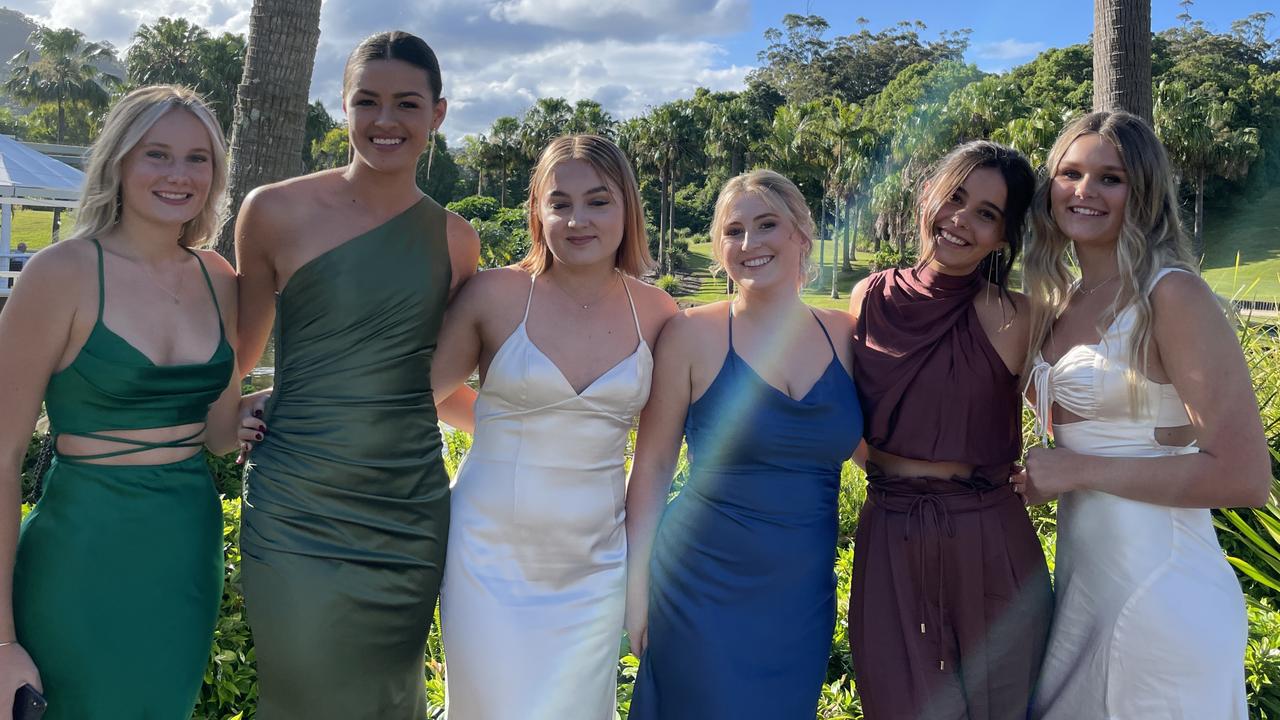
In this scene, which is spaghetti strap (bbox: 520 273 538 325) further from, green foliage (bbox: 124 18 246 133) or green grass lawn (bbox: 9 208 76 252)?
green foliage (bbox: 124 18 246 133)

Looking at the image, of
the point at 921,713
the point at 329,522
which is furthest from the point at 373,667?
the point at 921,713

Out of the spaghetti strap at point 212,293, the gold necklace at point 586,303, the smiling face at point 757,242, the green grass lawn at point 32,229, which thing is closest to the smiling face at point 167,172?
the spaghetti strap at point 212,293

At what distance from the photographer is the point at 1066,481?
280cm

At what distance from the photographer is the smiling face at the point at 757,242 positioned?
3070 mm

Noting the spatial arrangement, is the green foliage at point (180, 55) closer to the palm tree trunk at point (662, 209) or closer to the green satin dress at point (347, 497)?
the palm tree trunk at point (662, 209)

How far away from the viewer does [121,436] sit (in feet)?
8.24

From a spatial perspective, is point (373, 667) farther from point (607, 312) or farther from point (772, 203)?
point (772, 203)

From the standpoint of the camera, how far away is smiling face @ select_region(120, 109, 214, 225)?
8.64ft

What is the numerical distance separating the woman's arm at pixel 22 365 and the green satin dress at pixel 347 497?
2.03 feet

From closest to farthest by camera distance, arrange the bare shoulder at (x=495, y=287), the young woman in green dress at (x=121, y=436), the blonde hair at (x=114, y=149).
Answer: the young woman in green dress at (x=121, y=436), the blonde hair at (x=114, y=149), the bare shoulder at (x=495, y=287)

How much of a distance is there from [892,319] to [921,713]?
1.34 meters

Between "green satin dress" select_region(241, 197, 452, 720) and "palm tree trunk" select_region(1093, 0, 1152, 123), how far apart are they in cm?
551

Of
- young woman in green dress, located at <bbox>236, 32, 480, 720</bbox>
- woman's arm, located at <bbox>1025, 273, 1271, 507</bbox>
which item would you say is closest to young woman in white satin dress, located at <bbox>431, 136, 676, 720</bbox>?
young woman in green dress, located at <bbox>236, 32, 480, 720</bbox>

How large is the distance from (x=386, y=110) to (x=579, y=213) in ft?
2.42
